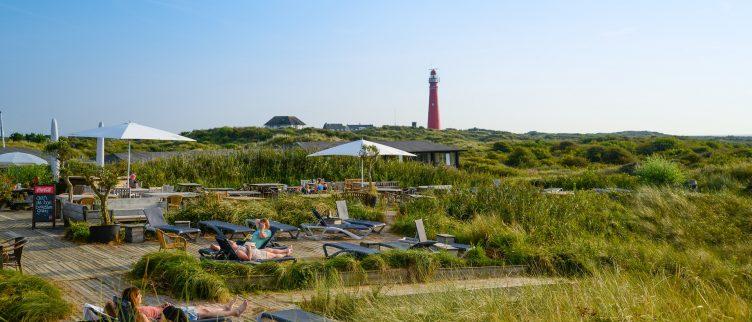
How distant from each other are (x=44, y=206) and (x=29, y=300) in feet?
24.3

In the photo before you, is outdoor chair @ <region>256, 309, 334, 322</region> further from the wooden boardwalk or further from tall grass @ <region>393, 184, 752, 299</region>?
tall grass @ <region>393, 184, 752, 299</region>

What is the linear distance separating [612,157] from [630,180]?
2783 centimetres

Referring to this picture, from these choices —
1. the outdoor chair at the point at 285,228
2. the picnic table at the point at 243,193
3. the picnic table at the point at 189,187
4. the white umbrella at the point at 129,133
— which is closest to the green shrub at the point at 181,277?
the outdoor chair at the point at 285,228

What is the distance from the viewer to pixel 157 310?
18.1 ft

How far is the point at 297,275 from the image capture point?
25.4 feet

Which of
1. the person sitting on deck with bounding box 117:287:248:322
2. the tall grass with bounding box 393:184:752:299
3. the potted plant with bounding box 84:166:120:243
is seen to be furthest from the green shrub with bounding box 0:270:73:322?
the tall grass with bounding box 393:184:752:299

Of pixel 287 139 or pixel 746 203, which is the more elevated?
pixel 287 139

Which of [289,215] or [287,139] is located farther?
[287,139]

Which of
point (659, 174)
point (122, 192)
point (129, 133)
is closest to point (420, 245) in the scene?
point (129, 133)

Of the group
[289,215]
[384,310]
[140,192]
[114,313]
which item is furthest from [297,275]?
[140,192]

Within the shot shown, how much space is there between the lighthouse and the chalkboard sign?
7966 cm

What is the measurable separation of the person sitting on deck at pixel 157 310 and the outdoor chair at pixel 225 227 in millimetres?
5038

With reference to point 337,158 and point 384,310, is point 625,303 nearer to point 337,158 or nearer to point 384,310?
point 384,310

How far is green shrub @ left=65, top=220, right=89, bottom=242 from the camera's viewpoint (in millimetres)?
10734
